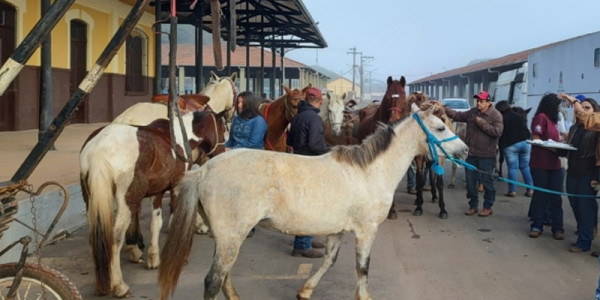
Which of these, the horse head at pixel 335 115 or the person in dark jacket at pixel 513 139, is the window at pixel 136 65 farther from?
the person in dark jacket at pixel 513 139

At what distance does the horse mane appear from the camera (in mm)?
5172

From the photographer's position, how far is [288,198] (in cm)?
467

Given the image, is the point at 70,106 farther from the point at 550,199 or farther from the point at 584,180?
the point at 550,199

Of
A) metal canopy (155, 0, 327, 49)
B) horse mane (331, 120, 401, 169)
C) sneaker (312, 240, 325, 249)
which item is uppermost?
metal canopy (155, 0, 327, 49)

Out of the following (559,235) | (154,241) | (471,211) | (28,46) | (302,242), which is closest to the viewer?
(28,46)

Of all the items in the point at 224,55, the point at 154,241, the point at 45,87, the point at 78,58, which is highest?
the point at 224,55

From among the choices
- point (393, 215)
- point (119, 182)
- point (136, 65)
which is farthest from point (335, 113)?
point (136, 65)

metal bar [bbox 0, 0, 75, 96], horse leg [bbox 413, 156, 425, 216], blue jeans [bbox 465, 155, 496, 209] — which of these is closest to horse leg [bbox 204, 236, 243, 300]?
metal bar [bbox 0, 0, 75, 96]

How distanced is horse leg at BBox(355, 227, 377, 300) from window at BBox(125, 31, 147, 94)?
16925mm

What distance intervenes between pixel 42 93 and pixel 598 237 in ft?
32.0

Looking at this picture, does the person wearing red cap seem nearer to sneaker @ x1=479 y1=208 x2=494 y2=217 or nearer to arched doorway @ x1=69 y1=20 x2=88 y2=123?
sneaker @ x1=479 y1=208 x2=494 y2=217

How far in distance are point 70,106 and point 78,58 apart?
50.4ft

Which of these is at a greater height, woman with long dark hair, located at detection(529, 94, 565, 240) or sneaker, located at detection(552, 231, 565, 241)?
woman with long dark hair, located at detection(529, 94, 565, 240)

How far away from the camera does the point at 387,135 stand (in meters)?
5.38
